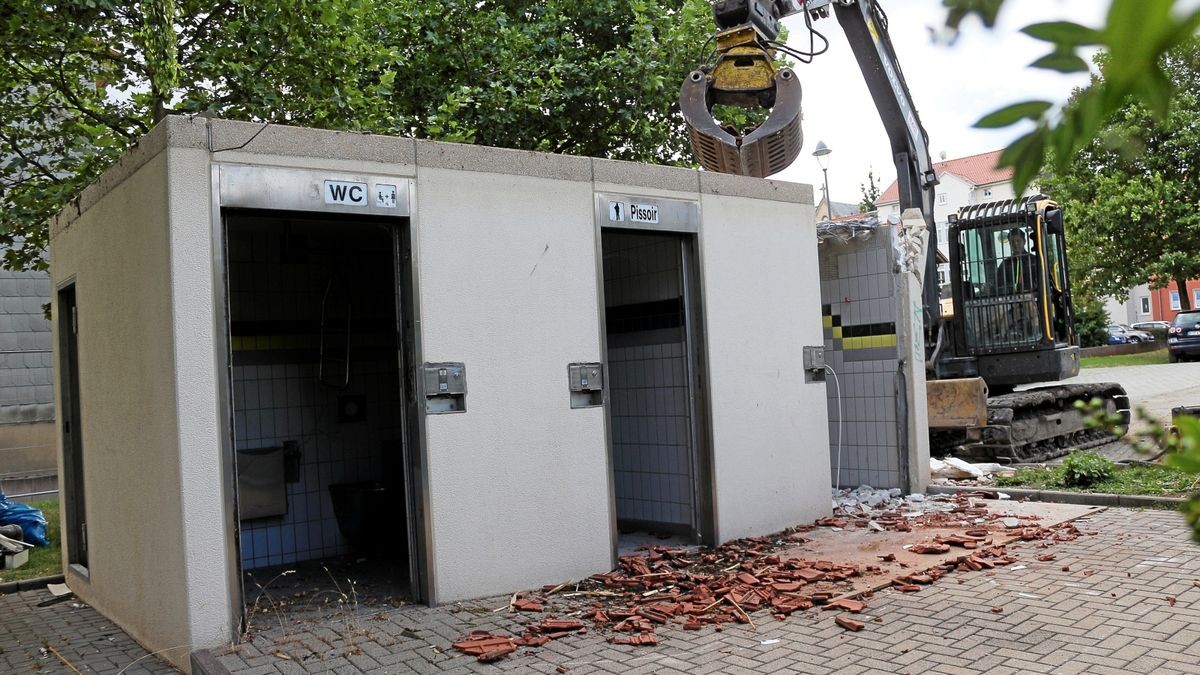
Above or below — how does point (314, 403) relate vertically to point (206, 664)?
above

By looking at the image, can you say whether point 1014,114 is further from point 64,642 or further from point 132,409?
point 64,642

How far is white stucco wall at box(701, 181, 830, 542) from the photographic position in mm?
7980

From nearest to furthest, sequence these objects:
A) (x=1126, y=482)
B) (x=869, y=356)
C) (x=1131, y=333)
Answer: (x=1126, y=482)
(x=869, y=356)
(x=1131, y=333)

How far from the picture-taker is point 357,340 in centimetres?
910

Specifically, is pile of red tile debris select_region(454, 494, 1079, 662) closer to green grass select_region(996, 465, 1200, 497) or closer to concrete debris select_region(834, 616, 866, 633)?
concrete debris select_region(834, 616, 866, 633)

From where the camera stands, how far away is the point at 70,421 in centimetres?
796

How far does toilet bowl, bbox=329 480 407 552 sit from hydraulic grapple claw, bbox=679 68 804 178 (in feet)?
13.7

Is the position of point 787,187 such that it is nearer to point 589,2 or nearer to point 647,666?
point 647,666

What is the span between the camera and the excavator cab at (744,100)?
8766mm

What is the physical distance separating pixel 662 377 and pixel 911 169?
572 centimetres

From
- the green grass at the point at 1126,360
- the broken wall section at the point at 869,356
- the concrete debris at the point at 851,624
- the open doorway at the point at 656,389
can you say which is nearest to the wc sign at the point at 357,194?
the open doorway at the point at 656,389

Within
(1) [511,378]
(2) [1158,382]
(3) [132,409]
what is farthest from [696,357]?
(2) [1158,382]

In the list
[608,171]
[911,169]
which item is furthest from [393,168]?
[911,169]

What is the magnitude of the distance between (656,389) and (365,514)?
270 centimetres
